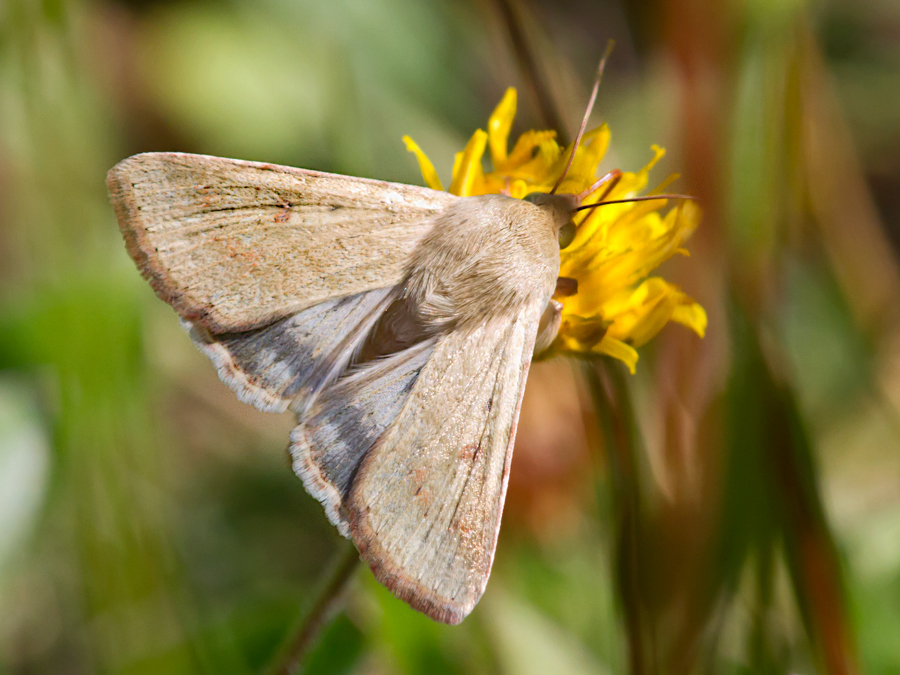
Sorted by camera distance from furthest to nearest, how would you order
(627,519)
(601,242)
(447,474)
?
1. (601,242)
2. (447,474)
3. (627,519)

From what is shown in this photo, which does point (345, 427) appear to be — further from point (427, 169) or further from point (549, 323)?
point (427, 169)

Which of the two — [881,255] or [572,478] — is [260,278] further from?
[881,255]

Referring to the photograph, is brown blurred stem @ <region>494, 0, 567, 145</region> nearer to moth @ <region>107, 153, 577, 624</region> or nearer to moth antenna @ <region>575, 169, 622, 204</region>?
moth antenna @ <region>575, 169, 622, 204</region>

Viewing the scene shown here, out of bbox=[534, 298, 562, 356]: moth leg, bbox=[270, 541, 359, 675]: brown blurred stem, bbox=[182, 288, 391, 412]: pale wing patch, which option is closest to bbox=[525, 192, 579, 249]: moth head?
bbox=[534, 298, 562, 356]: moth leg

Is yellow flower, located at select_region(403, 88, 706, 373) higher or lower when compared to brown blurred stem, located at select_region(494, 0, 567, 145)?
lower

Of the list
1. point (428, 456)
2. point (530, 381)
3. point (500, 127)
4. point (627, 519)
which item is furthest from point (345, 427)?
point (530, 381)

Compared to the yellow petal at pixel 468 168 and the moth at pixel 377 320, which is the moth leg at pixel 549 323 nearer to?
the moth at pixel 377 320
